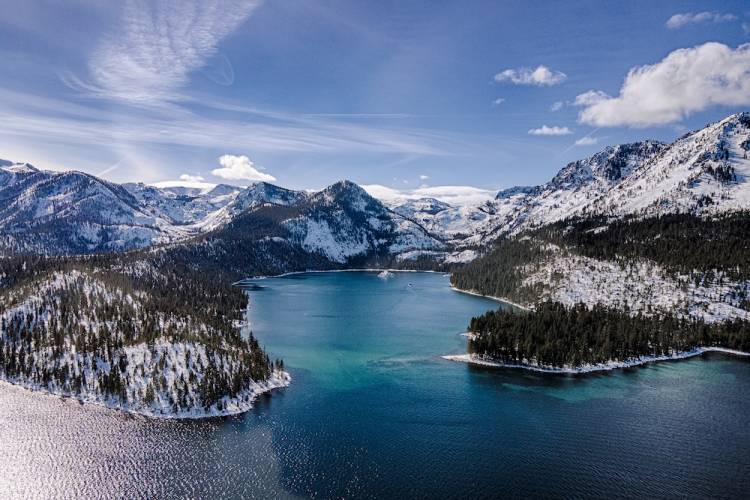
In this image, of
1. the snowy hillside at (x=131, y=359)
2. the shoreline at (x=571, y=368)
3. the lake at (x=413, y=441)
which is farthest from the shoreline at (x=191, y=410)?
the shoreline at (x=571, y=368)

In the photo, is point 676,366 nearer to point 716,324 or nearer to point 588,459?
point 716,324

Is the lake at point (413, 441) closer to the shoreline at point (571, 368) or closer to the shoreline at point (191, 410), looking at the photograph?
the shoreline at point (191, 410)

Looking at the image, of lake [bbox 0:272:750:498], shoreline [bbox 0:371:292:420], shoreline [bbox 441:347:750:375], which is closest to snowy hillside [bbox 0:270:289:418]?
shoreline [bbox 0:371:292:420]

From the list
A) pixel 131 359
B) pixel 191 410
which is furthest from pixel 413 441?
pixel 131 359

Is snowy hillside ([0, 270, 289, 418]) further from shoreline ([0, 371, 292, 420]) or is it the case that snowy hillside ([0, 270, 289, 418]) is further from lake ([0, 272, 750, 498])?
lake ([0, 272, 750, 498])

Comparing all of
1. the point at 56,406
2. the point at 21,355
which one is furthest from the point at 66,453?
the point at 21,355

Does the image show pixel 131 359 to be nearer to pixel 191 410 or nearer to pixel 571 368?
pixel 191 410
